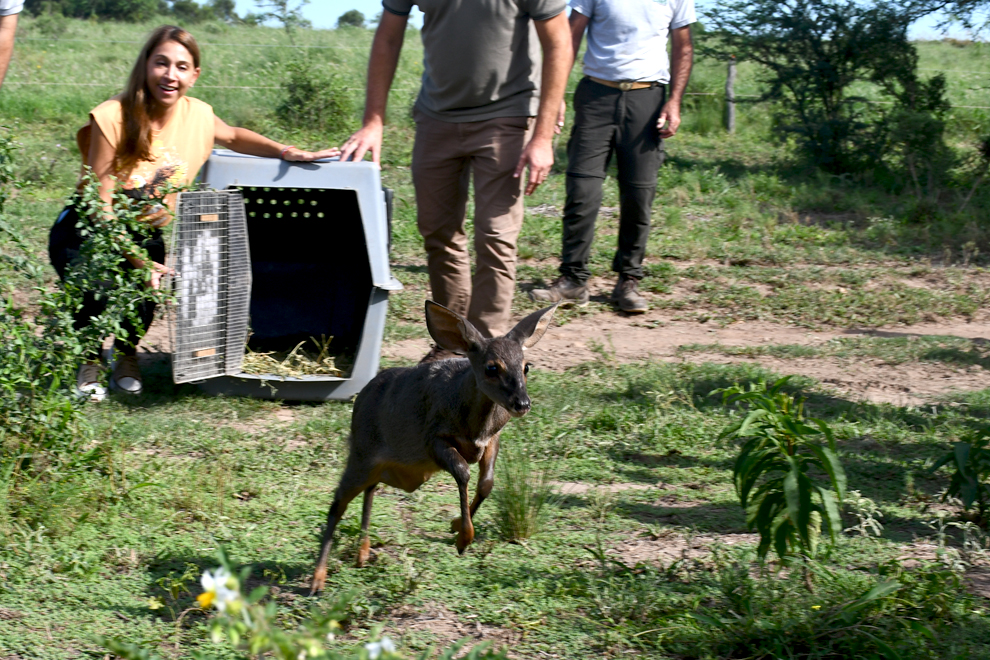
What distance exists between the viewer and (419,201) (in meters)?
5.53

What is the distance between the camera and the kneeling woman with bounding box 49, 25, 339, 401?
5098 mm

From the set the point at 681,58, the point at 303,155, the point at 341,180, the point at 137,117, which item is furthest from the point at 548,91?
the point at 681,58

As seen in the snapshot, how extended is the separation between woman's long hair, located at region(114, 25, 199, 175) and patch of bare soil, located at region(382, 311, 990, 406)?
1942 mm

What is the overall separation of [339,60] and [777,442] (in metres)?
16.3

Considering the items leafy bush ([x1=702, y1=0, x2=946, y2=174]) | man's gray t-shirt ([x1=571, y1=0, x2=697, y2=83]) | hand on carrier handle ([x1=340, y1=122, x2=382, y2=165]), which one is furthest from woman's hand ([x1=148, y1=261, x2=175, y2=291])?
leafy bush ([x1=702, y1=0, x2=946, y2=174])

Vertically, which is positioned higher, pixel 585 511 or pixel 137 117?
pixel 137 117

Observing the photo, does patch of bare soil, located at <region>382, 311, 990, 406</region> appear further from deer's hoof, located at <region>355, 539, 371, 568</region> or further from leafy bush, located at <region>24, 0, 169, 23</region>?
leafy bush, located at <region>24, 0, 169, 23</region>

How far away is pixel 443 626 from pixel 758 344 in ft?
13.4

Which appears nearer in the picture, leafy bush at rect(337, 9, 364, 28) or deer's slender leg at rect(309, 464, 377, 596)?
deer's slender leg at rect(309, 464, 377, 596)

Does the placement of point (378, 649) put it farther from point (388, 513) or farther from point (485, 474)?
point (388, 513)

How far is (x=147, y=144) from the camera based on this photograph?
17.0 ft

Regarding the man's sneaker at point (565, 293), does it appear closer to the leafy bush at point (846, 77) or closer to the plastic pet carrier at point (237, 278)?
the plastic pet carrier at point (237, 278)

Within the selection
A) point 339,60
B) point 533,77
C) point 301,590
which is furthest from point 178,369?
point 339,60

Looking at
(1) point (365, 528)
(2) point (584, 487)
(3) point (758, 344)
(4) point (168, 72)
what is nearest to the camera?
(1) point (365, 528)
